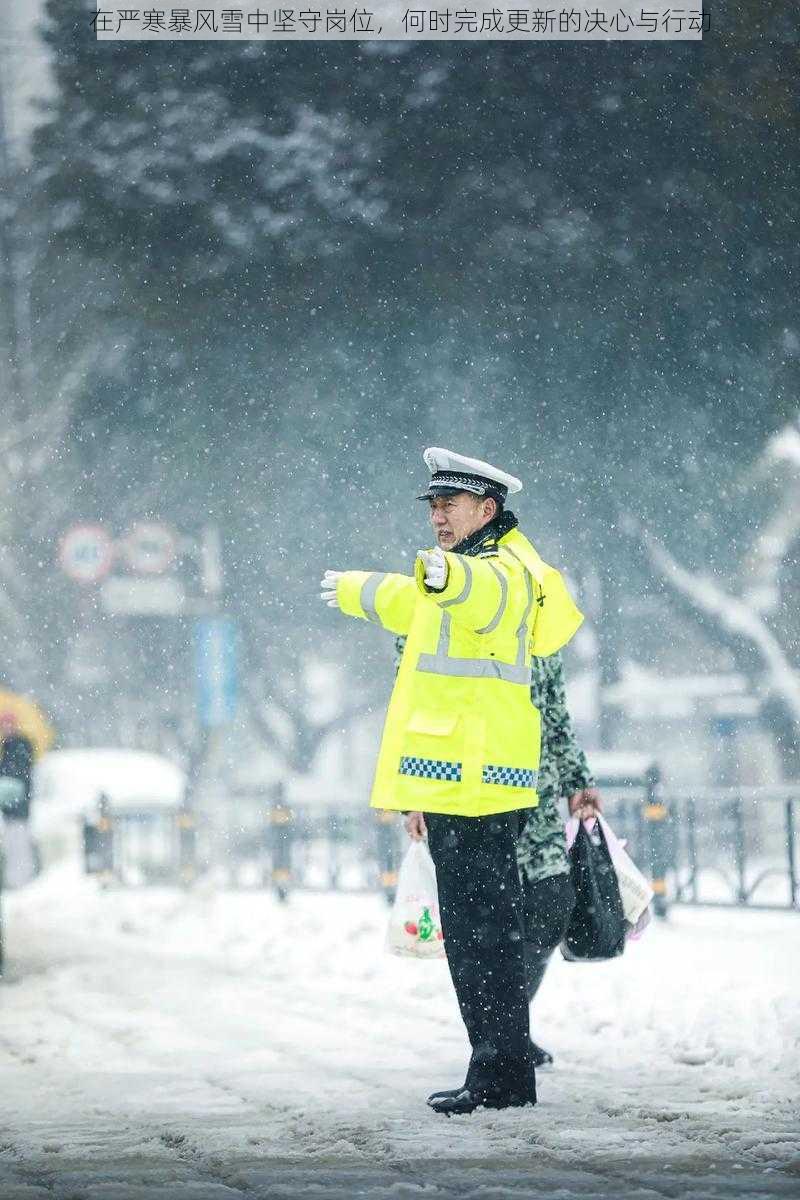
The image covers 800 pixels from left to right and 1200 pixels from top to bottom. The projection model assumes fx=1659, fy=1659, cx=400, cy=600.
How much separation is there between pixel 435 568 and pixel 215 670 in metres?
15.0

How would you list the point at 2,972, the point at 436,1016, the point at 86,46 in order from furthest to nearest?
the point at 86,46
the point at 2,972
the point at 436,1016

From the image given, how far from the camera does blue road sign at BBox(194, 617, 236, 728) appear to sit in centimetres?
1878

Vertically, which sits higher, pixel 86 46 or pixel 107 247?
pixel 86 46

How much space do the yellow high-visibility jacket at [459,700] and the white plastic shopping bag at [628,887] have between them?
1.76 feet

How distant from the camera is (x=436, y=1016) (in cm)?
746

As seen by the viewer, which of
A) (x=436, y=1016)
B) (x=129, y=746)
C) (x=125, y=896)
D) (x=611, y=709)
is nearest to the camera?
(x=436, y=1016)

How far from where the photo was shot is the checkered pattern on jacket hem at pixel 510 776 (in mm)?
4680

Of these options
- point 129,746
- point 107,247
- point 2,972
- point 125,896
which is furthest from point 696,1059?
point 129,746

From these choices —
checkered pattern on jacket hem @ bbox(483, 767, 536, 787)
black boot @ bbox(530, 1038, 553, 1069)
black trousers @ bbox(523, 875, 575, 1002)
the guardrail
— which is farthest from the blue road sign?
checkered pattern on jacket hem @ bbox(483, 767, 536, 787)

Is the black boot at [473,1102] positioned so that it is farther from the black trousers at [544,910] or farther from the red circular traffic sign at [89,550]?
the red circular traffic sign at [89,550]

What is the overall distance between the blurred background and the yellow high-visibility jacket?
29.4 feet

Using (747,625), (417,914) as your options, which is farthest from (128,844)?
(417,914)

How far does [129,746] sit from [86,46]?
23.5m

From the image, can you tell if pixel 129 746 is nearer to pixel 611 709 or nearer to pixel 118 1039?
pixel 611 709
